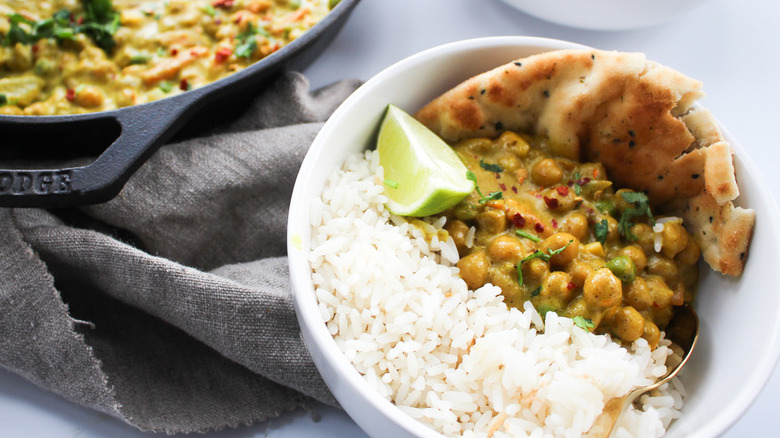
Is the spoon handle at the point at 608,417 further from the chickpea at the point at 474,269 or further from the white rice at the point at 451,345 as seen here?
the chickpea at the point at 474,269

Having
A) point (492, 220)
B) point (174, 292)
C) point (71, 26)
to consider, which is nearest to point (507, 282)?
point (492, 220)

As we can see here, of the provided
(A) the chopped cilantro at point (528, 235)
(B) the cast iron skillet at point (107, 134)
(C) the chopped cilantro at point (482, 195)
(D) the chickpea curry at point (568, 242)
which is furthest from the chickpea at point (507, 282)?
(B) the cast iron skillet at point (107, 134)

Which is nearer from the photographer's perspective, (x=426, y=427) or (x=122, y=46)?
(x=426, y=427)

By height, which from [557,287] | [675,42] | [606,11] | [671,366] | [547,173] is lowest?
[671,366]

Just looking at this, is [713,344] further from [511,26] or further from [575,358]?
[511,26]

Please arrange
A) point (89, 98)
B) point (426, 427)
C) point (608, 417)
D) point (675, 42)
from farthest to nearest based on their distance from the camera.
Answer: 1. point (675, 42)
2. point (89, 98)
3. point (608, 417)
4. point (426, 427)

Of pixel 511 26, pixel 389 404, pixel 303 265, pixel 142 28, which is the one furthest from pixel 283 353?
pixel 511 26

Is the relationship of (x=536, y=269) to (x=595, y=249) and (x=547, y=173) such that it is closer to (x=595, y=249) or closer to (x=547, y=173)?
(x=595, y=249)
